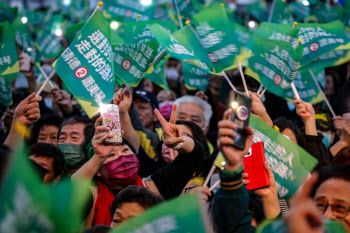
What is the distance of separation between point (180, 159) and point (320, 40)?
1929mm

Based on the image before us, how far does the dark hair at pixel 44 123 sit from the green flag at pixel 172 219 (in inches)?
122

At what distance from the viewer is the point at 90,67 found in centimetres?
389

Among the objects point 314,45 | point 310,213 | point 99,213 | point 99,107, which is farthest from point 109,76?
point 310,213

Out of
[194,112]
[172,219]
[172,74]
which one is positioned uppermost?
[172,219]

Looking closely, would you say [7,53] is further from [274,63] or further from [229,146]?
[229,146]

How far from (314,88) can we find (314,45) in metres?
0.80

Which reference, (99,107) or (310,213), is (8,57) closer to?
(99,107)

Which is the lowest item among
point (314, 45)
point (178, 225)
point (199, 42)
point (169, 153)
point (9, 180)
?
point (169, 153)

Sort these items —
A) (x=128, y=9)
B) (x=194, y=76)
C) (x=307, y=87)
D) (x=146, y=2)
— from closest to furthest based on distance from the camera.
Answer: (x=194, y=76) → (x=307, y=87) → (x=146, y=2) → (x=128, y=9)

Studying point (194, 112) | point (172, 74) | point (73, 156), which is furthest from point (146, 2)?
point (73, 156)

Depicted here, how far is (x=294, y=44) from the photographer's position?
4262mm

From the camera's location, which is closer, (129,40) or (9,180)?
(9,180)

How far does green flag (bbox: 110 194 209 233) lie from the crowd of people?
0.31 m

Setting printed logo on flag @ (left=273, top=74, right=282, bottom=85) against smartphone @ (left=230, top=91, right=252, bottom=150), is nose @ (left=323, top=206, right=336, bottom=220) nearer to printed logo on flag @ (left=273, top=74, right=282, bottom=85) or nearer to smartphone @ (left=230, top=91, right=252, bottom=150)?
smartphone @ (left=230, top=91, right=252, bottom=150)
